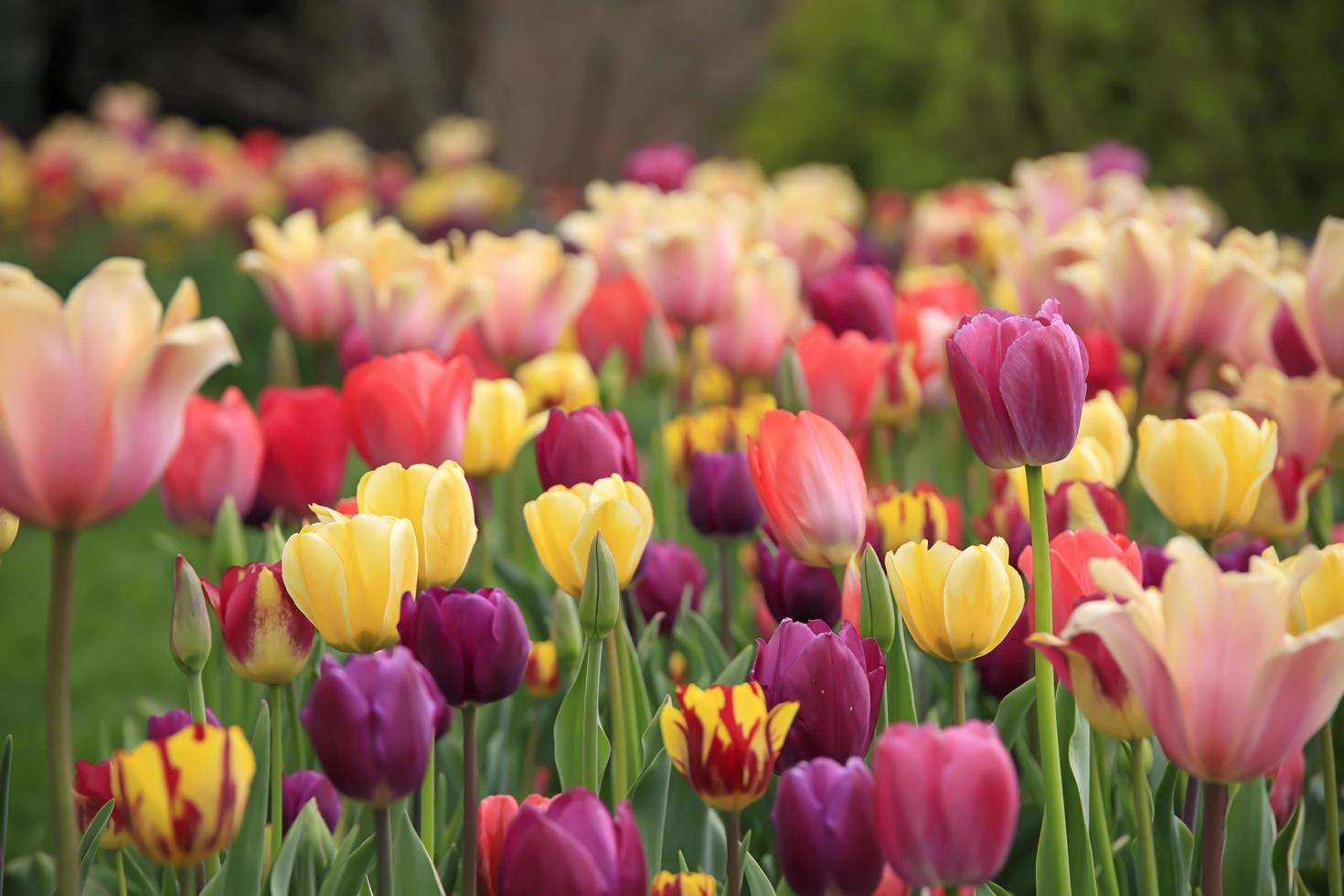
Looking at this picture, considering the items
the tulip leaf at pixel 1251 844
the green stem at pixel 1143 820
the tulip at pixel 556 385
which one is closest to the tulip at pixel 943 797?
the green stem at pixel 1143 820

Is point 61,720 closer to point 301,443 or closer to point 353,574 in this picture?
point 353,574

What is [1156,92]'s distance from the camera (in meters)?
5.78

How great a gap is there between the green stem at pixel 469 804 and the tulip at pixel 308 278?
1.06 metres

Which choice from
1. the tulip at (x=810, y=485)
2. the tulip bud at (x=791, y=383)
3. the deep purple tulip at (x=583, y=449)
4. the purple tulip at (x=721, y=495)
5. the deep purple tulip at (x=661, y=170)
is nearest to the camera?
the tulip at (x=810, y=485)

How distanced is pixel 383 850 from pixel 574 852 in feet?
0.48

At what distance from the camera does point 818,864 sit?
2.46 feet

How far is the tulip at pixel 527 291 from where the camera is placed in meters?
1.85

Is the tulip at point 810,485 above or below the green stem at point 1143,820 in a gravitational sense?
above

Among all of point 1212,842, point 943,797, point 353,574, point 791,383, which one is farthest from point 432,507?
point 791,383

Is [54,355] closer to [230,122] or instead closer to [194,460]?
[194,460]

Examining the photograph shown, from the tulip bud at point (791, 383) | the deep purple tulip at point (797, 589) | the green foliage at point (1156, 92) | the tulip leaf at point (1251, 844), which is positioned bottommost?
the tulip leaf at point (1251, 844)

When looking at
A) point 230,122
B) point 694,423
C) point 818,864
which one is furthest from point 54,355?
point 230,122

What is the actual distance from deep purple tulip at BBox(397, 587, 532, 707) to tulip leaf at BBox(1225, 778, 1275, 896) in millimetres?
552

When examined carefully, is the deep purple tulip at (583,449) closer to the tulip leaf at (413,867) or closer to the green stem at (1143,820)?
the tulip leaf at (413,867)
